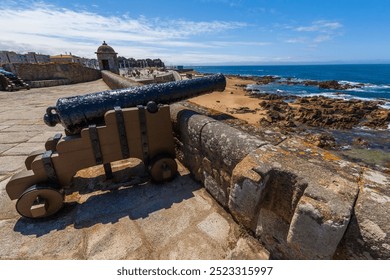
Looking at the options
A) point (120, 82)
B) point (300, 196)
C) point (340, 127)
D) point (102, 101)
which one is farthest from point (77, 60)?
point (300, 196)

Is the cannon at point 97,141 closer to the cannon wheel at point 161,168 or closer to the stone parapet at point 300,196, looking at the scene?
the cannon wheel at point 161,168

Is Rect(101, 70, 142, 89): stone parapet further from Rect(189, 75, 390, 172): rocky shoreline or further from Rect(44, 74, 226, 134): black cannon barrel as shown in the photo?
Rect(189, 75, 390, 172): rocky shoreline

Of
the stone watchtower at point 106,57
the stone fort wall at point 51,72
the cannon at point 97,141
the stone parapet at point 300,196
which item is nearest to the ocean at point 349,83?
the stone watchtower at point 106,57

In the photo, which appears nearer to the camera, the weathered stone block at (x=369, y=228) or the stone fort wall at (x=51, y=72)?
the weathered stone block at (x=369, y=228)

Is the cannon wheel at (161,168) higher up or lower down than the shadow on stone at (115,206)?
higher up

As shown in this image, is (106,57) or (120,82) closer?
(120,82)

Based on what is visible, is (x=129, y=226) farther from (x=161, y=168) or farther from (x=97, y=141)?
(x=97, y=141)

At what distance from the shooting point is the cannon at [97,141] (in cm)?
234

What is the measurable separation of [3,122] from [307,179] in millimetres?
7879

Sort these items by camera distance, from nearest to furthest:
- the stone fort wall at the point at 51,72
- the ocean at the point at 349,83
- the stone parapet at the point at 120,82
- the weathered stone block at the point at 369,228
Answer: the weathered stone block at the point at 369,228
the stone parapet at the point at 120,82
the stone fort wall at the point at 51,72
the ocean at the point at 349,83

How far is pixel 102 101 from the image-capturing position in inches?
101

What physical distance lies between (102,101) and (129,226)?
1.51m

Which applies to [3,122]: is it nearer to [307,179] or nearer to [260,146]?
[260,146]

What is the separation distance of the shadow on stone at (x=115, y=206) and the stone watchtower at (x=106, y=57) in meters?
21.9
